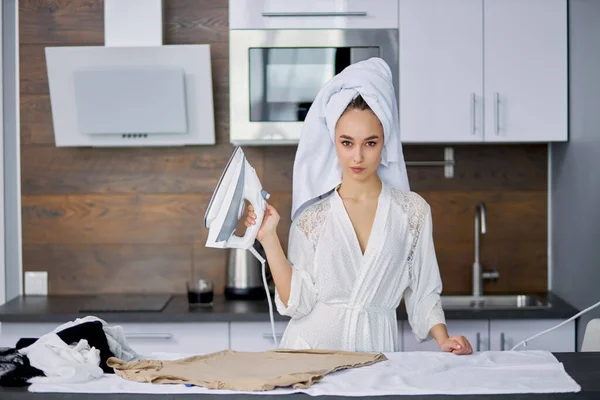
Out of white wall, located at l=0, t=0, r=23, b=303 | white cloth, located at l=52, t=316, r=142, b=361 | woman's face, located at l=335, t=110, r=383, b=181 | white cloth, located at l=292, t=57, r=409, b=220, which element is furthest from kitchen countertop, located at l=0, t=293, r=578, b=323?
white cloth, located at l=52, t=316, r=142, b=361

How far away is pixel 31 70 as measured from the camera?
3.50 meters

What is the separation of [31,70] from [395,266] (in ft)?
6.58

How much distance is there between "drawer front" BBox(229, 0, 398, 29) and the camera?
3174mm

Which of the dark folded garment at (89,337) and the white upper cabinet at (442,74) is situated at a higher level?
the white upper cabinet at (442,74)

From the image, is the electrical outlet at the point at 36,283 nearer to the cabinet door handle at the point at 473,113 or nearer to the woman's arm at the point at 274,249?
the woman's arm at the point at 274,249

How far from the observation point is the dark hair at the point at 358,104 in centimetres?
224

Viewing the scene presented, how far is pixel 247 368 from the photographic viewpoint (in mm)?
1686

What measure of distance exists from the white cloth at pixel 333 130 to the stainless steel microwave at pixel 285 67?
80 cm

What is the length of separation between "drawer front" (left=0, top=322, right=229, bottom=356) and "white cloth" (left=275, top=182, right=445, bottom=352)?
82cm

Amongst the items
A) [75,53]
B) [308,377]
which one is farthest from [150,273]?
[308,377]

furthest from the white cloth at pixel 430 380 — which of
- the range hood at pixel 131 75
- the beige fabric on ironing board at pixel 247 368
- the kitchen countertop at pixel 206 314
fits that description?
the range hood at pixel 131 75

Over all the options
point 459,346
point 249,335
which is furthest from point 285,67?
point 459,346

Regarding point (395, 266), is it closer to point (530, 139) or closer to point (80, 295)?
point (530, 139)

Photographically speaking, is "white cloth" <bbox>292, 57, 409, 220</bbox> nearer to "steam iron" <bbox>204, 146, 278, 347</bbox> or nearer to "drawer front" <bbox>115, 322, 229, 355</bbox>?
"steam iron" <bbox>204, 146, 278, 347</bbox>
